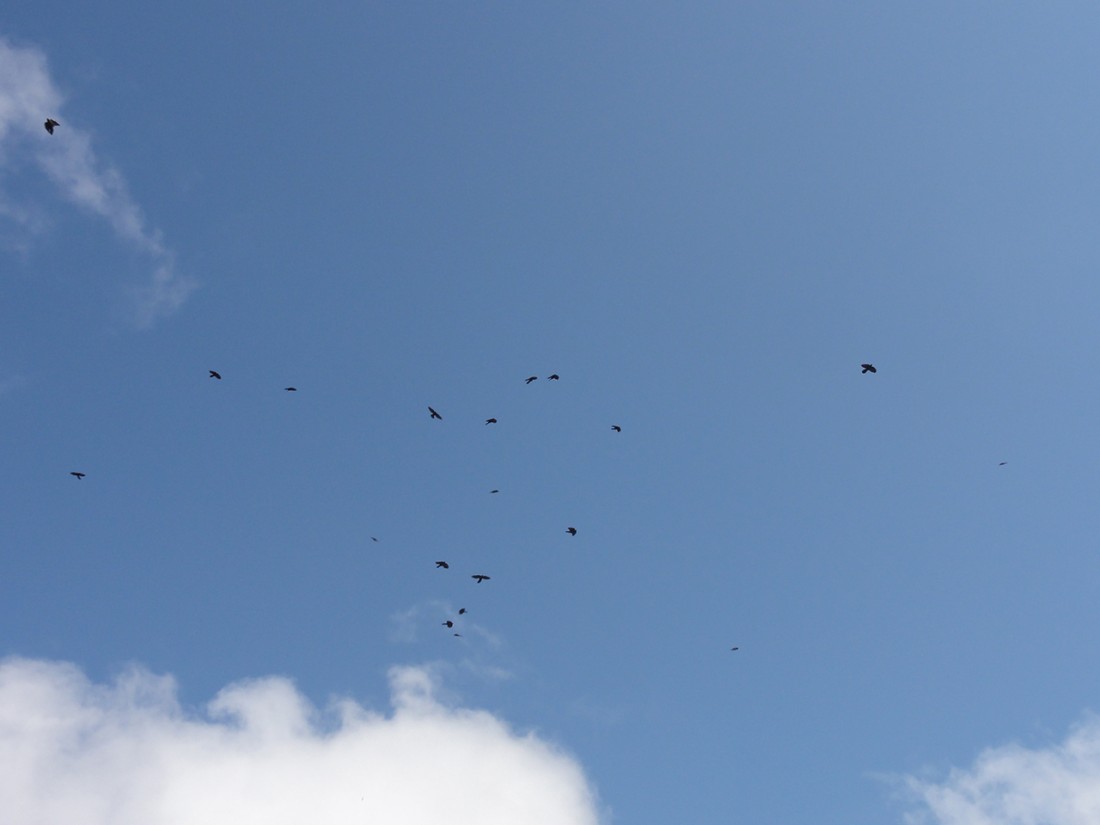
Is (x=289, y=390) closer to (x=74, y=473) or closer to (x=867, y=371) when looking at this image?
(x=74, y=473)

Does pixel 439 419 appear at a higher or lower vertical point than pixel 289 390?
lower

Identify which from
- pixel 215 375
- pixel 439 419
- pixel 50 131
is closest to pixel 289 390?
pixel 215 375

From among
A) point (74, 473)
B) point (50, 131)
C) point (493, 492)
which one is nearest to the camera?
point (50, 131)

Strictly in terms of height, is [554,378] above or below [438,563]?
above

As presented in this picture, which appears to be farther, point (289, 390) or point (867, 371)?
point (289, 390)

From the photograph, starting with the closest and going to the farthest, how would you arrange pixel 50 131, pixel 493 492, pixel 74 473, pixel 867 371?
pixel 50 131 → pixel 867 371 → pixel 74 473 → pixel 493 492

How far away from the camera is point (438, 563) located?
165 ft

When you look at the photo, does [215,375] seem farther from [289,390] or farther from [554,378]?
[554,378]

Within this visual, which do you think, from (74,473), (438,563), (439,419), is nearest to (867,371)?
(439,419)

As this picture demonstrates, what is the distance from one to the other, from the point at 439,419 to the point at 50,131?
2557 centimetres

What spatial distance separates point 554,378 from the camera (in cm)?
5019

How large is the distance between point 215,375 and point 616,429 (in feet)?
91.5

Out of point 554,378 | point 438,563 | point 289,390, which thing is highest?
point 289,390

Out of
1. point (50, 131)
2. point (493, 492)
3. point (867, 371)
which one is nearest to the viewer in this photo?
point (50, 131)
